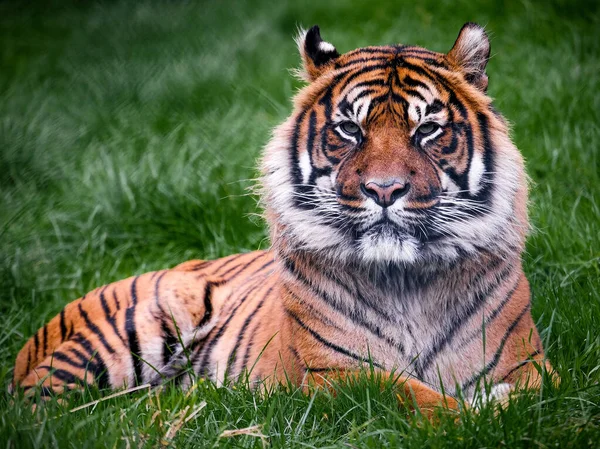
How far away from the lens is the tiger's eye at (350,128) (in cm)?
304

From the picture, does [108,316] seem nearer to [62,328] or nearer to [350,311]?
[62,328]

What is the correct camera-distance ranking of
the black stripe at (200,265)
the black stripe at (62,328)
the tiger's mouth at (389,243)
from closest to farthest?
the tiger's mouth at (389,243)
the black stripe at (62,328)
the black stripe at (200,265)

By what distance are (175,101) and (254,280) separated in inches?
153

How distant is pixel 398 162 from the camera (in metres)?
2.85

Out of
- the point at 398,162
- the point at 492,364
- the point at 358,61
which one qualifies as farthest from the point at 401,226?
the point at 358,61

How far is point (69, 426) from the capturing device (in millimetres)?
2688

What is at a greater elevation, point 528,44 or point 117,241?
point 528,44

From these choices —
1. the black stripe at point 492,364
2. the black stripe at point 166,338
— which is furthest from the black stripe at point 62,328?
the black stripe at point 492,364

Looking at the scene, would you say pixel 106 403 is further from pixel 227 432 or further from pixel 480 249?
pixel 480 249

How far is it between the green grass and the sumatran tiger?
0.83 ft

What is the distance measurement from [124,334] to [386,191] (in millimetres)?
1727

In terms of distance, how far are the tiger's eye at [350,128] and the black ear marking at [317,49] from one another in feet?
1.27

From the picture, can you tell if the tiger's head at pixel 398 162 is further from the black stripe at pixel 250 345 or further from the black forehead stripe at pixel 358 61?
the black stripe at pixel 250 345

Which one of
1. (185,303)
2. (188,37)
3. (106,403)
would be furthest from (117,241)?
(188,37)
